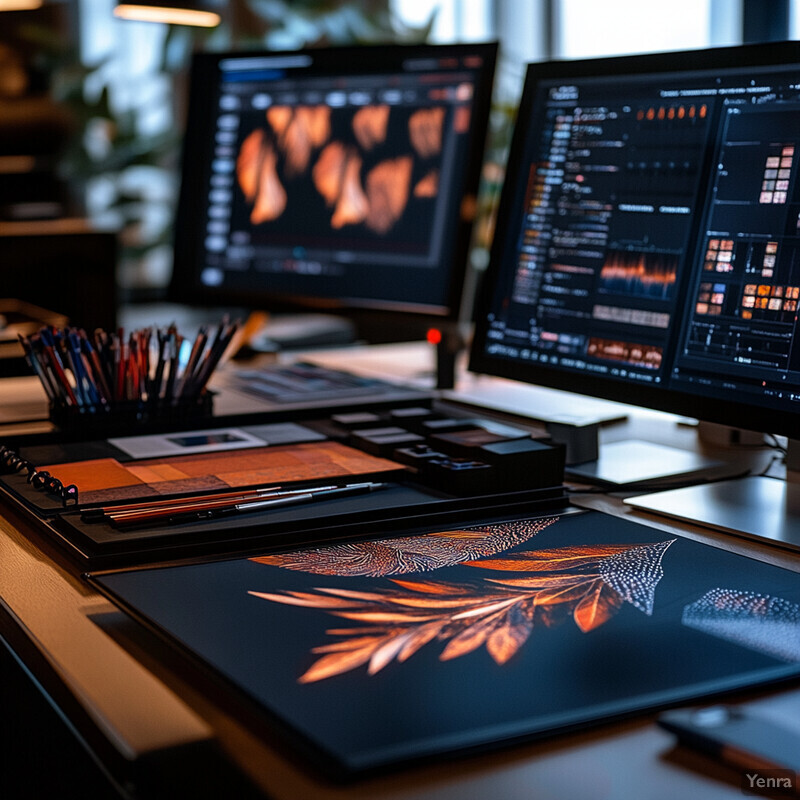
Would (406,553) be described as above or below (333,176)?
below

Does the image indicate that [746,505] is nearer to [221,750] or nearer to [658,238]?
[658,238]

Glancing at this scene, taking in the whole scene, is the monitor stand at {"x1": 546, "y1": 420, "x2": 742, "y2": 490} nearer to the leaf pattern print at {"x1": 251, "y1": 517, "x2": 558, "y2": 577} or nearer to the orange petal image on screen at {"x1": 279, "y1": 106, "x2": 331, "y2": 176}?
the leaf pattern print at {"x1": 251, "y1": 517, "x2": 558, "y2": 577}

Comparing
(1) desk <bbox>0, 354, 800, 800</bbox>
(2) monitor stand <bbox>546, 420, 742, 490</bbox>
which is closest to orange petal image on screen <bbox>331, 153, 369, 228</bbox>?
(2) monitor stand <bbox>546, 420, 742, 490</bbox>

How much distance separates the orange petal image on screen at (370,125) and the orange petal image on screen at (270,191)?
151 mm

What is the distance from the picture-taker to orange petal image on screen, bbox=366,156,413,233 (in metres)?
1.34

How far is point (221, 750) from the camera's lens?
49 centimetres

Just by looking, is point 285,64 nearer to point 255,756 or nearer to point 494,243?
point 494,243

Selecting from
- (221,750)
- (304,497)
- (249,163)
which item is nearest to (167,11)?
(249,163)

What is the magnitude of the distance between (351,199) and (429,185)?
13 centimetres

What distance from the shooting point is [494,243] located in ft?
3.73

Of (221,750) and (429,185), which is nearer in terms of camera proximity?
(221,750)

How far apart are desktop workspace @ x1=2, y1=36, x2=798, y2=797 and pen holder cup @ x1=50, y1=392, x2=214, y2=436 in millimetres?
325

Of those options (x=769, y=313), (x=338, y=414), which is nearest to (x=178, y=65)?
(x=338, y=414)

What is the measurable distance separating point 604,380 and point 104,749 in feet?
2.08
